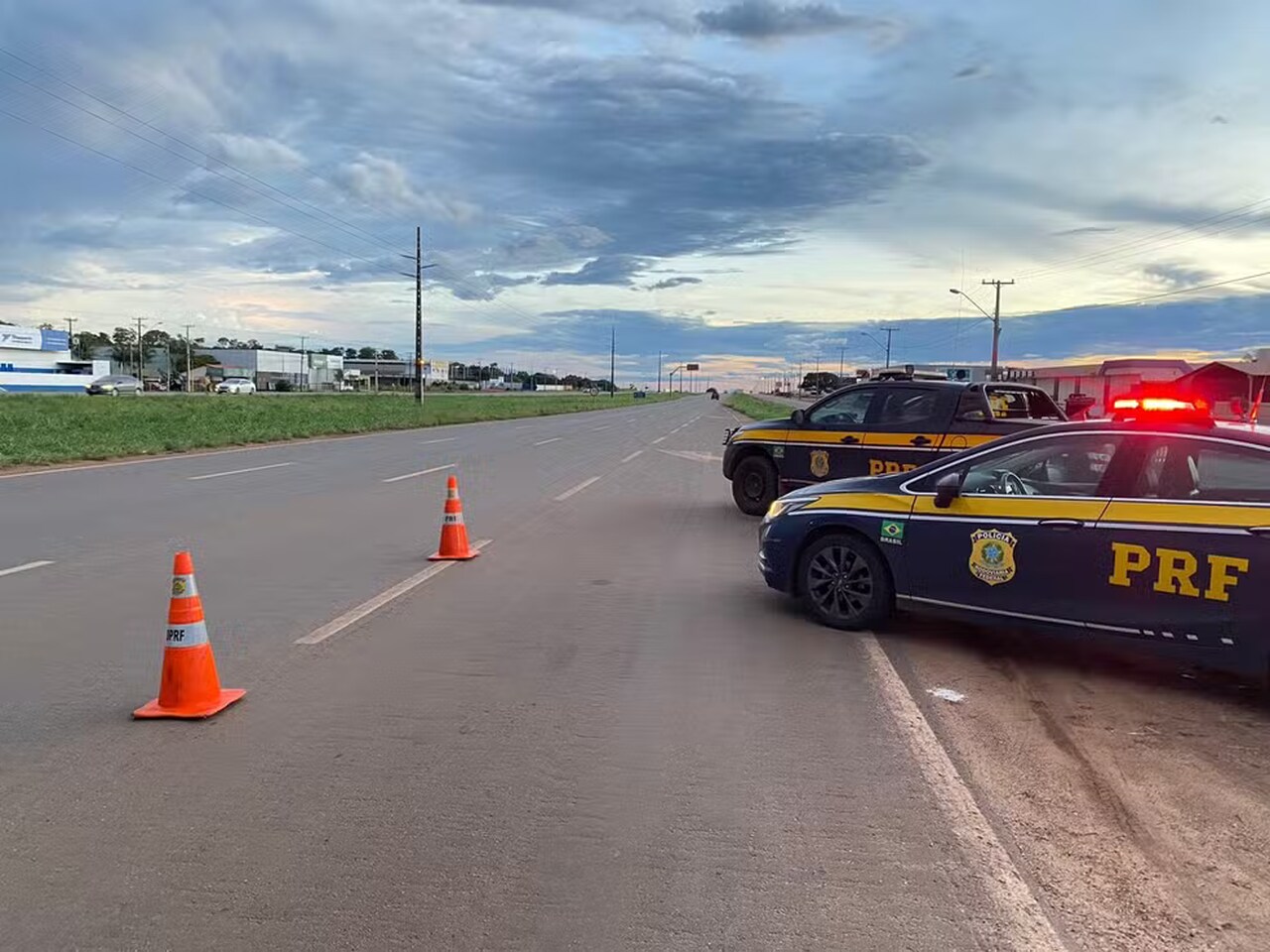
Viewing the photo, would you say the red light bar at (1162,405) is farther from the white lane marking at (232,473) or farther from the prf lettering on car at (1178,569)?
the white lane marking at (232,473)

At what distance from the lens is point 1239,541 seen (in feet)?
17.2

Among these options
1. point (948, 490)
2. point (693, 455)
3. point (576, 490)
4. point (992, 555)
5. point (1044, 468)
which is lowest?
point (576, 490)

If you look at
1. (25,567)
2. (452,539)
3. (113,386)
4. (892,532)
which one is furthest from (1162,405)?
(113,386)

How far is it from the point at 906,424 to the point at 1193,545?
20.2 ft

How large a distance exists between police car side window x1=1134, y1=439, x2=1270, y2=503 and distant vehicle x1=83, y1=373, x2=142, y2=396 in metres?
80.5

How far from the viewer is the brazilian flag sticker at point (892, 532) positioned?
21.8 ft

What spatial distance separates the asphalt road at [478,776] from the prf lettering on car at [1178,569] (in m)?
1.53

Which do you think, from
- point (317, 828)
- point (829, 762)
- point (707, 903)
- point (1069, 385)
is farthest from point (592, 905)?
point (1069, 385)

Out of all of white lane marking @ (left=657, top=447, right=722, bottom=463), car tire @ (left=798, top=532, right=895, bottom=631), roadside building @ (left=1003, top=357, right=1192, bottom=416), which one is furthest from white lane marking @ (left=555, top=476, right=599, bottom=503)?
roadside building @ (left=1003, top=357, right=1192, bottom=416)

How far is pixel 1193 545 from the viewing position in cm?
543

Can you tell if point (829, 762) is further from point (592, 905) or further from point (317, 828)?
point (317, 828)

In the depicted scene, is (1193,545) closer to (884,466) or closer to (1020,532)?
(1020,532)

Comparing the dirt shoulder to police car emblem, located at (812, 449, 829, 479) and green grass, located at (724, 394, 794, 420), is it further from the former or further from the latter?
green grass, located at (724, 394, 794, 420)

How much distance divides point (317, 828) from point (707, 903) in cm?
156
